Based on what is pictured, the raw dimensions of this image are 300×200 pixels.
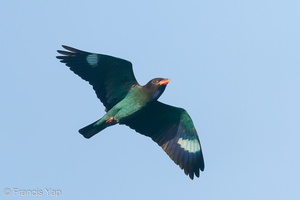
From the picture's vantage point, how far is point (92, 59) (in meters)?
15.2

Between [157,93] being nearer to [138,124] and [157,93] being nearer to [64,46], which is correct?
[138,124]

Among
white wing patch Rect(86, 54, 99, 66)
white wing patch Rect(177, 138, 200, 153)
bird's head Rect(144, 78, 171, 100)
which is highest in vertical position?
white wing patch Rect(86, 54, 99, 66)

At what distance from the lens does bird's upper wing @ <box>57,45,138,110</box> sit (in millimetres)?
15133

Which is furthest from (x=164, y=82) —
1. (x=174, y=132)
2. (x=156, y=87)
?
(x=174, y=132)

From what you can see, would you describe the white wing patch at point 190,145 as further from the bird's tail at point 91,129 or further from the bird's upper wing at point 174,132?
the bird's tail at point 91,129

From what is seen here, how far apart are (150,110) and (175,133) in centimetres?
100

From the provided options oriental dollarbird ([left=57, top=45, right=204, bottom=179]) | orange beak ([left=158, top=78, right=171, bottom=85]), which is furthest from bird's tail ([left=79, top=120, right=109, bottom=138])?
orange beak ([left=158, top=78, right=171, bottom=85])

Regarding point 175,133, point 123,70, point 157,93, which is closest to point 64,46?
point 123,70

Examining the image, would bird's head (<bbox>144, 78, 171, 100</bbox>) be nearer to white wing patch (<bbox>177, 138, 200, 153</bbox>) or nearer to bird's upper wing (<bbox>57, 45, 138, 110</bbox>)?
bird's upper wing (<bbox>57, 45, 138, 110</bbox>)

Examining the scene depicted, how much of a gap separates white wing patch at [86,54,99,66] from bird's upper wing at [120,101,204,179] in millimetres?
1775

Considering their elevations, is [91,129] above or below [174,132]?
above

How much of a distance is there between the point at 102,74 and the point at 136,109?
1.32 metres

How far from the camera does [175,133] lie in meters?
16.1

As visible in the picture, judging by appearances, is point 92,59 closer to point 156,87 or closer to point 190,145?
point 156,87
